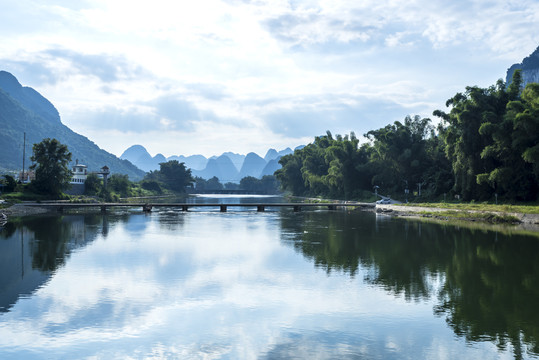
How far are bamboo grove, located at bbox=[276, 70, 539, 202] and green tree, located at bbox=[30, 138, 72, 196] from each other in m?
59.6

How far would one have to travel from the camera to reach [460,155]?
67062mm

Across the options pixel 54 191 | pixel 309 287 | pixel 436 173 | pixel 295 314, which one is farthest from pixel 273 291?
pixel 54 191

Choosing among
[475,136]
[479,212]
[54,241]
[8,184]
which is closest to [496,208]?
[479,212]

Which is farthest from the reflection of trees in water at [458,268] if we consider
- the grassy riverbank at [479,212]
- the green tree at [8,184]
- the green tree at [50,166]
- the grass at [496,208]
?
the green tree at [8,184]

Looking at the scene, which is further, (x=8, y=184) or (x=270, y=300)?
(x=8, y=184)

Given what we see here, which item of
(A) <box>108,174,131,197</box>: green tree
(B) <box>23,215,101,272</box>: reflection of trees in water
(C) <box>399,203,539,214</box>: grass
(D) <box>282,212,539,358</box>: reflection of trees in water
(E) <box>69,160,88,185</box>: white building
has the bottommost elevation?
(B) <box>23,215,101,272</box>: reflection of trees in water

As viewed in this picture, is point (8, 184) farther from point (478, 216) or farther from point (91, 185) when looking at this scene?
Answer: point (478, 216)

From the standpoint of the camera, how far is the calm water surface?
13.7 metres

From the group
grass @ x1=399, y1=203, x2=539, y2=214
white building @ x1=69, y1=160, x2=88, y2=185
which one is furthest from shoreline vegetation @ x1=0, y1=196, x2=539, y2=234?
white building @ x1=69, y1=160, x2=88, y2=185

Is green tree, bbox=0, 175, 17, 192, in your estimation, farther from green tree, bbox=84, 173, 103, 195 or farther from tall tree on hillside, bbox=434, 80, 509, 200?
tall tree on hillside, bbox=434, 80, 509, 200

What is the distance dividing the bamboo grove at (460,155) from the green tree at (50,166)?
59.6m

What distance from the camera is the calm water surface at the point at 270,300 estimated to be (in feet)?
45.1

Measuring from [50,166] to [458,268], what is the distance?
7566 cm

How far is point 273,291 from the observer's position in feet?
67.8
